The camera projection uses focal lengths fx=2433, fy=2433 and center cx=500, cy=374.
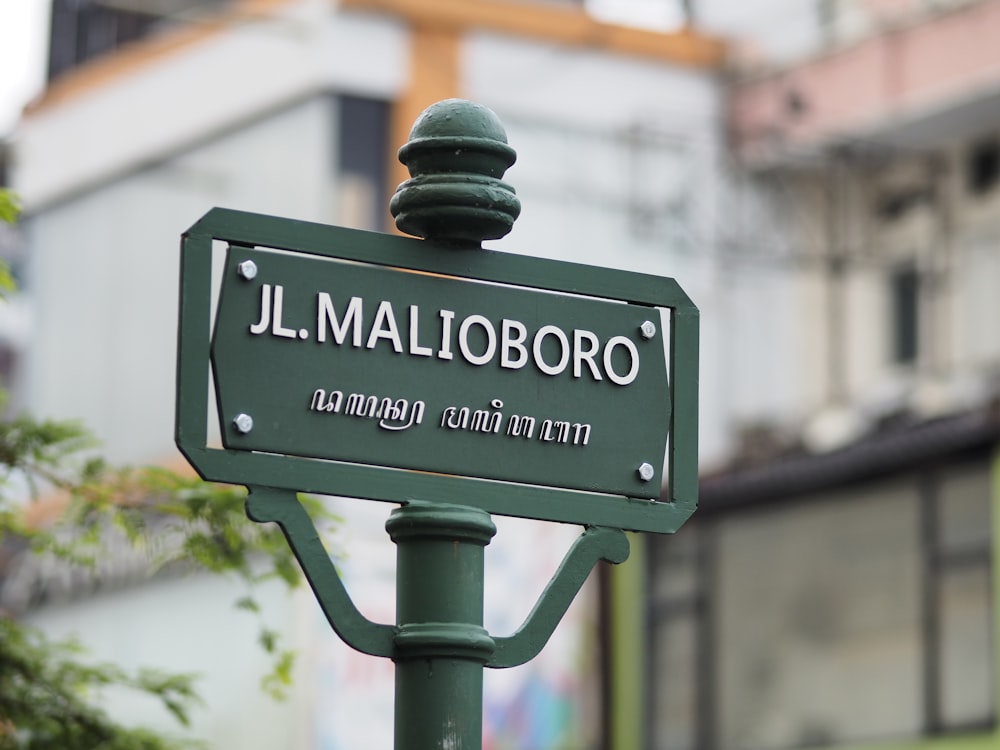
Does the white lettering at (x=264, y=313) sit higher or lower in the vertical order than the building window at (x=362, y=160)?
lower

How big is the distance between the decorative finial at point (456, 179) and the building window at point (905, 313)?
20.4 m

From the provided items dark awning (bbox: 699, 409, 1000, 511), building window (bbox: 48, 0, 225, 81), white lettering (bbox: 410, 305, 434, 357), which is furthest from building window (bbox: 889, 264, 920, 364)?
white lettering (bbox: 410, 305, 434, 357)

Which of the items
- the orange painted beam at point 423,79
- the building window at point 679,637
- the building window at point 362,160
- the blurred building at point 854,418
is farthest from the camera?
the orange painted beam at point 423,79

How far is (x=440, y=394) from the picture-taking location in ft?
12.9

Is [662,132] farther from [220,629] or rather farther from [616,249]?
[220,629]

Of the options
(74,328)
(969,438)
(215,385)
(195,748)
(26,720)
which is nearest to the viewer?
(215,385)

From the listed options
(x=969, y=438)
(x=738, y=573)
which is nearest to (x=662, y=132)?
(x=738, y=573)

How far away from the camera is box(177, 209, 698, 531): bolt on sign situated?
3.81 metres

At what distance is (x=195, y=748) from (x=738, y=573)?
1391cm

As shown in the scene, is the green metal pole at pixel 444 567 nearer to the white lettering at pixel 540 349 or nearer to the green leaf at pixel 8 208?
the white lettering at pixel 540 349

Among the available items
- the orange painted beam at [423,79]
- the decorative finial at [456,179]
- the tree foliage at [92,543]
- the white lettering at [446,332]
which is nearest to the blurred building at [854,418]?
the orange painted beam at [423,79]

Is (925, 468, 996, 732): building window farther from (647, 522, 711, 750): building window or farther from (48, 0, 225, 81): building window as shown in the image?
(48, 0, 225, 81): building window

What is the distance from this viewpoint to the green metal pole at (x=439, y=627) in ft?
12.5

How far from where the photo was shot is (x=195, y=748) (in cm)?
777
